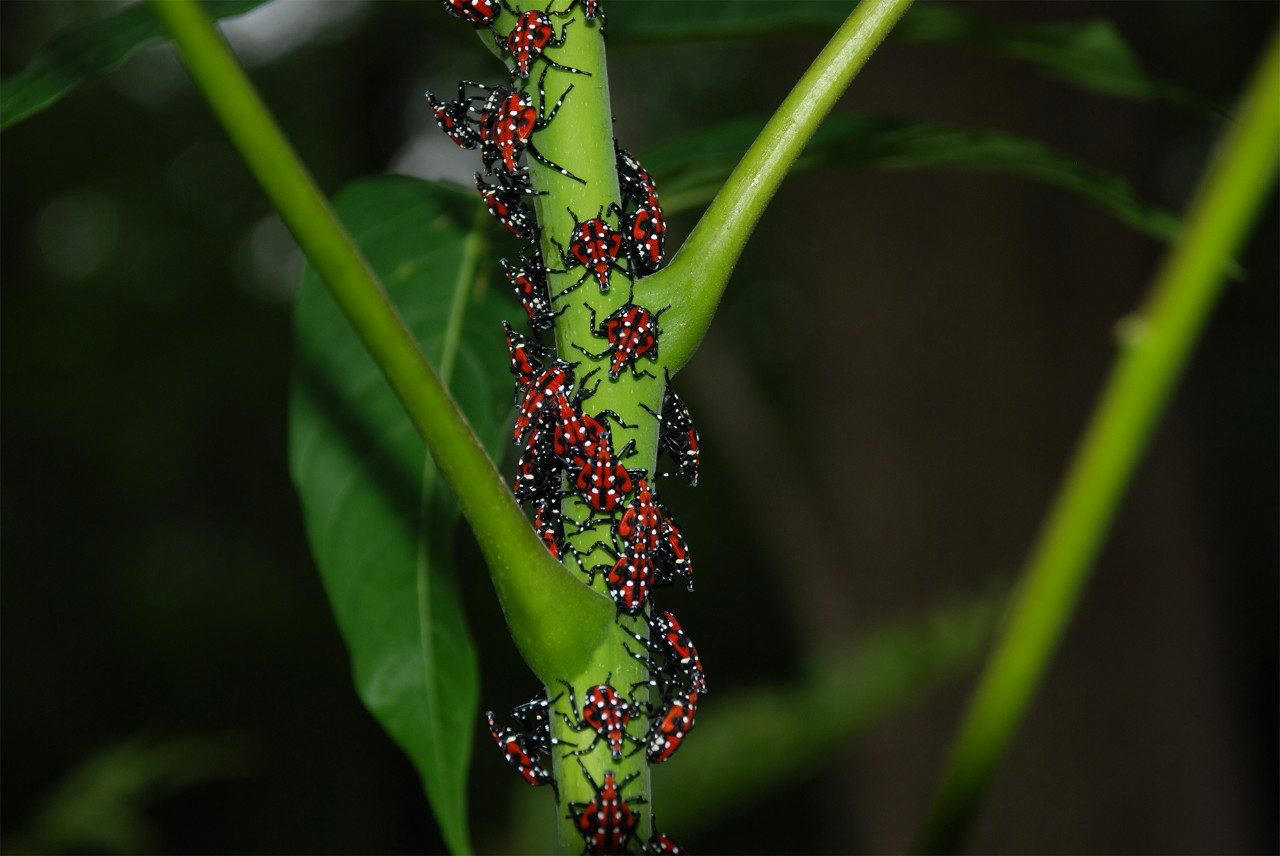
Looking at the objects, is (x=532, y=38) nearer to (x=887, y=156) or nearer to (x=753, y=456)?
(x=887, y=156)

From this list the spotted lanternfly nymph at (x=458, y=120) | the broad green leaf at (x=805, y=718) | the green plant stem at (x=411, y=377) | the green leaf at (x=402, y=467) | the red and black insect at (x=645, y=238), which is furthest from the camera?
the broad green leaf at (x=805, y=718)

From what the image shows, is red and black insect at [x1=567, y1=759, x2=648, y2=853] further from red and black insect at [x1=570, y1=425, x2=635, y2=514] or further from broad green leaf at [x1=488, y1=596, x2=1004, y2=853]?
broad green leaf at [x1=488, y1=596, x2=1004, y2=853]

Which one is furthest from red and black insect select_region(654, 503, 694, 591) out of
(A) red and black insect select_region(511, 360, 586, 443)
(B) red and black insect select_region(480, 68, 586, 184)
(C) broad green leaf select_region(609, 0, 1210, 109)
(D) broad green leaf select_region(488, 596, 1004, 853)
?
(D) broad green leaf select_region(488, 596, 1004, 853)

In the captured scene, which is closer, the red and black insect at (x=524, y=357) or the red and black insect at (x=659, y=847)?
the red and black insect at (x=659, y=847)

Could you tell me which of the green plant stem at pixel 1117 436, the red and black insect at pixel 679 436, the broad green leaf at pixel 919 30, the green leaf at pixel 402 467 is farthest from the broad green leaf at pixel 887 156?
the green plant stem at pixel 1117 436

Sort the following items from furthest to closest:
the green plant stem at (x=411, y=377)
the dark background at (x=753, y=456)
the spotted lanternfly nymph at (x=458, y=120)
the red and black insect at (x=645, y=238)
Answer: the dark background at (x=753, y=456)
the spotted lanternfly nymph at (x=458, y=120)
the red and black insect at (x=645, y=238)
the green plant stem at (x=411, y=377)

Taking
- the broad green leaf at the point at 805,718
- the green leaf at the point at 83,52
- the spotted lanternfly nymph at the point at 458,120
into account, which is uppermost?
the green leaf at the point at 83,52

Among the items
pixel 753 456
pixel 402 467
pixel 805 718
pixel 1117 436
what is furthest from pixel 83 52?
pixel 805 718

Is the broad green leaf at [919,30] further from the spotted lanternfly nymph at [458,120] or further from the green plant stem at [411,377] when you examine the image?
the green plant stem at [411,377]
